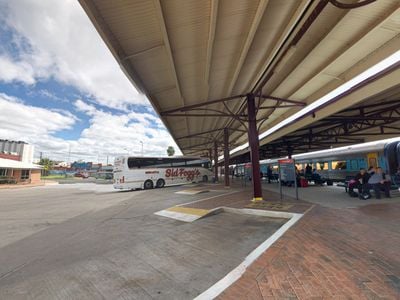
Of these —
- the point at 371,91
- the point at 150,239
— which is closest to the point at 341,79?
the point at 371,91

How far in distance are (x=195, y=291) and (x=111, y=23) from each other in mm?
5336

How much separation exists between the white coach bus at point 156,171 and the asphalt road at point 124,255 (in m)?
10.9

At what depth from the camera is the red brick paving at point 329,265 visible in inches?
101

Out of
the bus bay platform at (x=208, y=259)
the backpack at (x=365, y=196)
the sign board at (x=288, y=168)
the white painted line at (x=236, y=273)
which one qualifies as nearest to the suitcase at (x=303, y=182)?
the sign board at (x=288, y=168)

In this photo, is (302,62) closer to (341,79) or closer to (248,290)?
(341,79)

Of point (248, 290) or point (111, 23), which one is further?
point (111, 23)

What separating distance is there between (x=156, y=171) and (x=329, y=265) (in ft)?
60.1

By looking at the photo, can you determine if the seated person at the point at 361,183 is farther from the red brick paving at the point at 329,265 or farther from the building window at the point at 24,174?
the building window at the point at 24,174

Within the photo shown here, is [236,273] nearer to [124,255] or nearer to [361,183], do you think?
[124,255]

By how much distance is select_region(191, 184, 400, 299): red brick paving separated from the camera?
2557 mm

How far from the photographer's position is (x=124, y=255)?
4.11m

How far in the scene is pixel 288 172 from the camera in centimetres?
1088

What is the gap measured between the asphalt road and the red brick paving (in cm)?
50

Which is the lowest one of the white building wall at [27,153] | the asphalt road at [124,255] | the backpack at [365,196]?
the asphalt road at [124,255]
